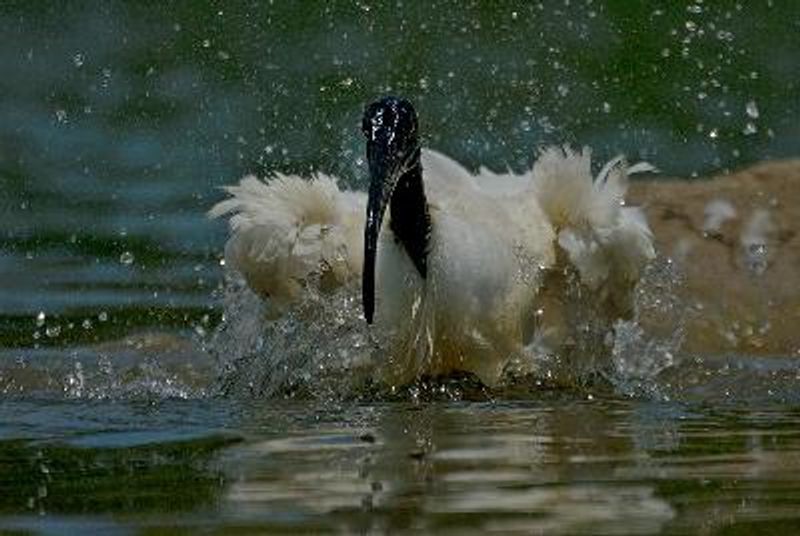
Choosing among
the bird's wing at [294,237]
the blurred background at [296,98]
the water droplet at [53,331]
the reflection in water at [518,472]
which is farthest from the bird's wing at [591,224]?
the blurred background at [296,98]

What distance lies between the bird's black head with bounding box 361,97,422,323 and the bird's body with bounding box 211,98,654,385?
0.15 metres

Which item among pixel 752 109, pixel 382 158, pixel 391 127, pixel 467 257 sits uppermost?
pixel 752 109

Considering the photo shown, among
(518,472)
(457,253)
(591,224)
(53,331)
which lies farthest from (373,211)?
(53,331)

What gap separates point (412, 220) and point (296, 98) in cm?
687

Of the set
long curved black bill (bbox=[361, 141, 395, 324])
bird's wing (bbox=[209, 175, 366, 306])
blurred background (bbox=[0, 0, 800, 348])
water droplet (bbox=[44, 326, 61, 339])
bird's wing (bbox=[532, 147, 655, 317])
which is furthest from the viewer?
blurred background (bbox=[0, 0, 800, 348])

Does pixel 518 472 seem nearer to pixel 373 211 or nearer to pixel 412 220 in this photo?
pixel 373 211

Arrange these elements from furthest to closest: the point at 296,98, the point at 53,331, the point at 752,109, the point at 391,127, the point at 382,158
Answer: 1. the point at 296,98
2. the point at 752,109
3. the point at 53,331
4. the point at 391,127
5. the point at 382,158

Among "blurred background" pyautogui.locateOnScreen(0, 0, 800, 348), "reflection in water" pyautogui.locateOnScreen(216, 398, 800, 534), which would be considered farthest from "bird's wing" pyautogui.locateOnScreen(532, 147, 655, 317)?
"blurred background" pyautogui.locateOnScreen(0, 0, 800, 348)

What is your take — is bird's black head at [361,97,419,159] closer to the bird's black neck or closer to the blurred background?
the bird's black neck

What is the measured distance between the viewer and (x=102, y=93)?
16.5 m

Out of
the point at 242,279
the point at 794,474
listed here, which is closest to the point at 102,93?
the point at 242,279

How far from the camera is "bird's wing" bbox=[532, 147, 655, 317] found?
372 inches

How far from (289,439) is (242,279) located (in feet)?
8.45

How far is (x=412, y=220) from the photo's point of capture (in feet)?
30.1
